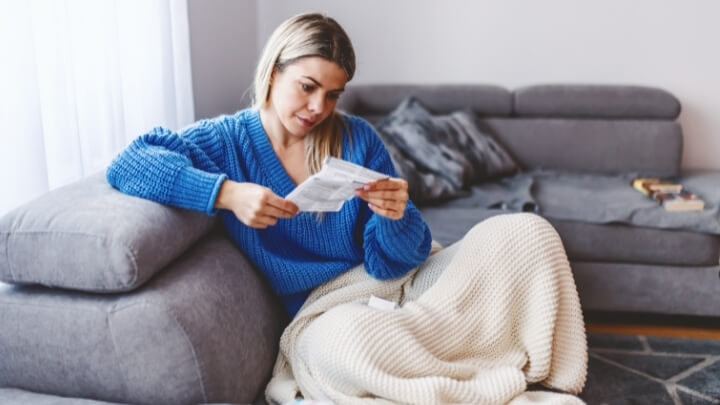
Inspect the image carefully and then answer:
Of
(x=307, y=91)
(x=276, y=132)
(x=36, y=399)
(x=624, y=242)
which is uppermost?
(x=307, y=91)

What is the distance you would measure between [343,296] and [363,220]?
0.62 ft

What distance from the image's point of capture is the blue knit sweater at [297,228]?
5.15 feet

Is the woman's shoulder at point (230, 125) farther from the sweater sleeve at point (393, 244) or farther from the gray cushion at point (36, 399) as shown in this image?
the gray cushion at point (36, 399)

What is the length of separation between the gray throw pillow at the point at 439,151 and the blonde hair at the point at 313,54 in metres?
0.98

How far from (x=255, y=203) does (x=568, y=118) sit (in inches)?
81.7

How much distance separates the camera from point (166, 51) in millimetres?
2383

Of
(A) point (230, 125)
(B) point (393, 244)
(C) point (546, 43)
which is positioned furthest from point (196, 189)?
(C) point (546, 43)

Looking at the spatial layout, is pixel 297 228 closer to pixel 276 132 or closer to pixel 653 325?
pixel 276 132

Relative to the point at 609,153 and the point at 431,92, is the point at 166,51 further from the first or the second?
the point at 609,153

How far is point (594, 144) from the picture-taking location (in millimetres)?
3012

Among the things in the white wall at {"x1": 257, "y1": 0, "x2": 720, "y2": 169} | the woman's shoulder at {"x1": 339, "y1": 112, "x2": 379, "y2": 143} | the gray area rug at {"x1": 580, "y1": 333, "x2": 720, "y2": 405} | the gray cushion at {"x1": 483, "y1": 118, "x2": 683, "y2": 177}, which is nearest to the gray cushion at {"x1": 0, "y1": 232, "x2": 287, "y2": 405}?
the woman's shoulder at {"x1": 339, "y1": 112, "x2": 379, "y2": 143}

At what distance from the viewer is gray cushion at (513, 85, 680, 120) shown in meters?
3.03

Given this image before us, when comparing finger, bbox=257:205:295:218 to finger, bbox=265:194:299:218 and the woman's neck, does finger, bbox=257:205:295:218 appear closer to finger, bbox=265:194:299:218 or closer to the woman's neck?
finger, bbox=265:194:299:218

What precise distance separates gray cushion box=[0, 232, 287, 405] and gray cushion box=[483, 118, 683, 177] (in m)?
1.99
